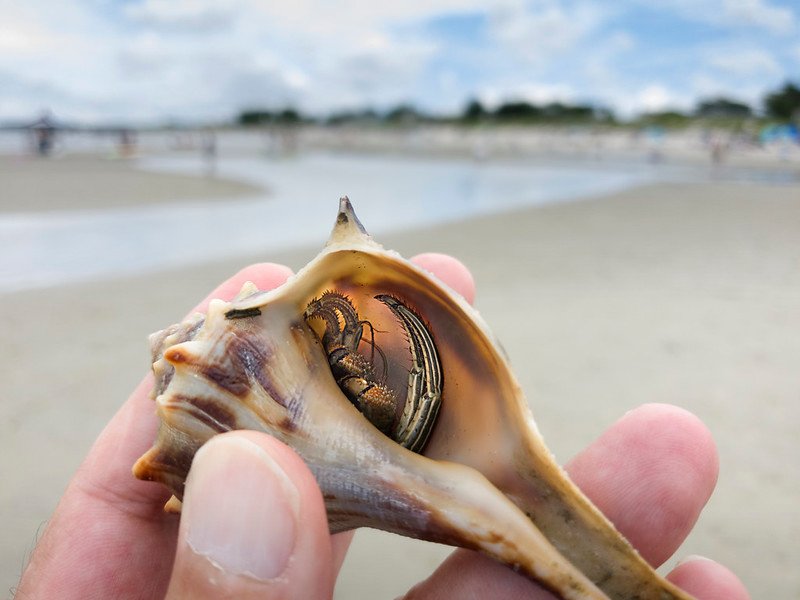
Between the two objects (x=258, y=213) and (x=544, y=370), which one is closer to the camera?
(x=544, y=370)

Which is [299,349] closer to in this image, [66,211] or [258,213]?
[258,213]

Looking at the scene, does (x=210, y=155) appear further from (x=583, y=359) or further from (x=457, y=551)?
(x=457, y=551)

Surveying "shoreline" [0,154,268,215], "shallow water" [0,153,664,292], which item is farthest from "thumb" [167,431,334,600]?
"shoreline" [0,154,268,215]

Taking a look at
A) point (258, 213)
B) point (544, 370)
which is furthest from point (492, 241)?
point (258, 213)

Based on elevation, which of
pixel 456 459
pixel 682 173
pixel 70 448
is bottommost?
pixel 70 448

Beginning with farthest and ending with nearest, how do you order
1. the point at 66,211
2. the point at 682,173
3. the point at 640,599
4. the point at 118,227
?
the point at 682,173, the point at 66,211, the point at 118,227, the point at 640,599

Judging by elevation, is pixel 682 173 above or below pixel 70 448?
above

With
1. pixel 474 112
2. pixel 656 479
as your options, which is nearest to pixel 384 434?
pixel 656 479

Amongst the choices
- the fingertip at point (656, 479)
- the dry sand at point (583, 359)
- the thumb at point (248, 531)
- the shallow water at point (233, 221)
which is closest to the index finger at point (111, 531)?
the thumb at point (248, 531)
